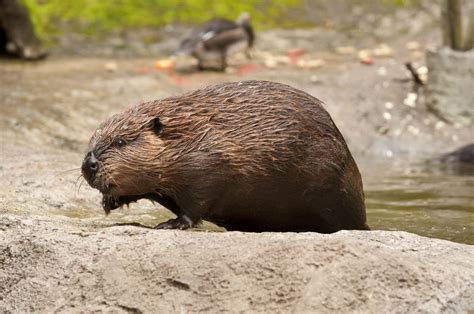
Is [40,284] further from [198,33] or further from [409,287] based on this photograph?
[198,33]

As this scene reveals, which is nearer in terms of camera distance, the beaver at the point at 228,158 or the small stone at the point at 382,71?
the beaver at the point at 228,158

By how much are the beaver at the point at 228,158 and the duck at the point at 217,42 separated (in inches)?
291

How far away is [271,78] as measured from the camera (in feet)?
38.2

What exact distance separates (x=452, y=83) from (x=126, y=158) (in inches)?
252

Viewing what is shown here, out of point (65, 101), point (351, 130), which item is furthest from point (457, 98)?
point (65, 101)

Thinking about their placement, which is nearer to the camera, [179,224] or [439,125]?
[179,224]

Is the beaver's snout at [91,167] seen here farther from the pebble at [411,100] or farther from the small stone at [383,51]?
the small stone at [383,51]

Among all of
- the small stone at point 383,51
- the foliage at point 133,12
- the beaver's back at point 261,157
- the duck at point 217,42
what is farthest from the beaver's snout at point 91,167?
the foliage at point 133,12

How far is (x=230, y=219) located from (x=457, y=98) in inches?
239

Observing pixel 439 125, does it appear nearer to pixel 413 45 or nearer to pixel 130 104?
pixel 413 45

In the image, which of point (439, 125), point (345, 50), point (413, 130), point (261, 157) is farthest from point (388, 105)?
point (261, 157)

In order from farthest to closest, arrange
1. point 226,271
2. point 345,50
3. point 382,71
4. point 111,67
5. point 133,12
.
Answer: point 133,12 → point 345,50 → point 111,67 → point 382,71 → point 226,271

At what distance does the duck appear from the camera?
12.3 metres

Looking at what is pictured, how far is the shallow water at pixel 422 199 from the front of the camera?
584 cm
